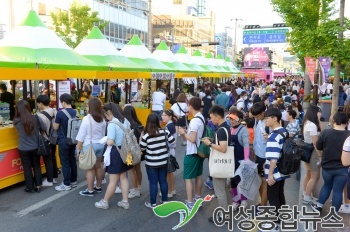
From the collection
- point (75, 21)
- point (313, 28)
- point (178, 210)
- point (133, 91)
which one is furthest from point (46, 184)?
point (75, 21)

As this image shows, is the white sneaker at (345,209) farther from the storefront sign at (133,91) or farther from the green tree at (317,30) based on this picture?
the storefront sign at (133,91)

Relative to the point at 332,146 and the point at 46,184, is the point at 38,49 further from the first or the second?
the point at 332,146

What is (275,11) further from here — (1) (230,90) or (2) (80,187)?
(2) (80,187)

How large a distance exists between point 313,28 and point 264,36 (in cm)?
1927

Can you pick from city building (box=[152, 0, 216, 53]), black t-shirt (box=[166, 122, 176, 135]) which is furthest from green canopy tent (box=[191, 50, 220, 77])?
city building (box=[152, 0, 216, 53])

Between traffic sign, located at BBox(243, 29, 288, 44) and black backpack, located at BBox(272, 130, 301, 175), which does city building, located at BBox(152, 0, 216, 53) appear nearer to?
traffic sign, located at BBox(243, 29, 288, 44)

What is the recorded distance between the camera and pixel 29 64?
6.93 meters

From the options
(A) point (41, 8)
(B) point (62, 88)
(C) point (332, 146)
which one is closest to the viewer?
(C) point (332, 146)

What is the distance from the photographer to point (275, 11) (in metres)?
10.3

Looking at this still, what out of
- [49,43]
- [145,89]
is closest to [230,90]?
[145,89]

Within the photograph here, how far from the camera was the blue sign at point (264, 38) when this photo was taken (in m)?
27.2

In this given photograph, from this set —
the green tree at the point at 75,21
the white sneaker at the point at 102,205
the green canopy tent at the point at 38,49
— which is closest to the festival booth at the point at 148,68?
the green canopy tent at the point at 38,49

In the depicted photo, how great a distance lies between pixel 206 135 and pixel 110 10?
1419 inches

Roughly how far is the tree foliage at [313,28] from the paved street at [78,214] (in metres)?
4.12
